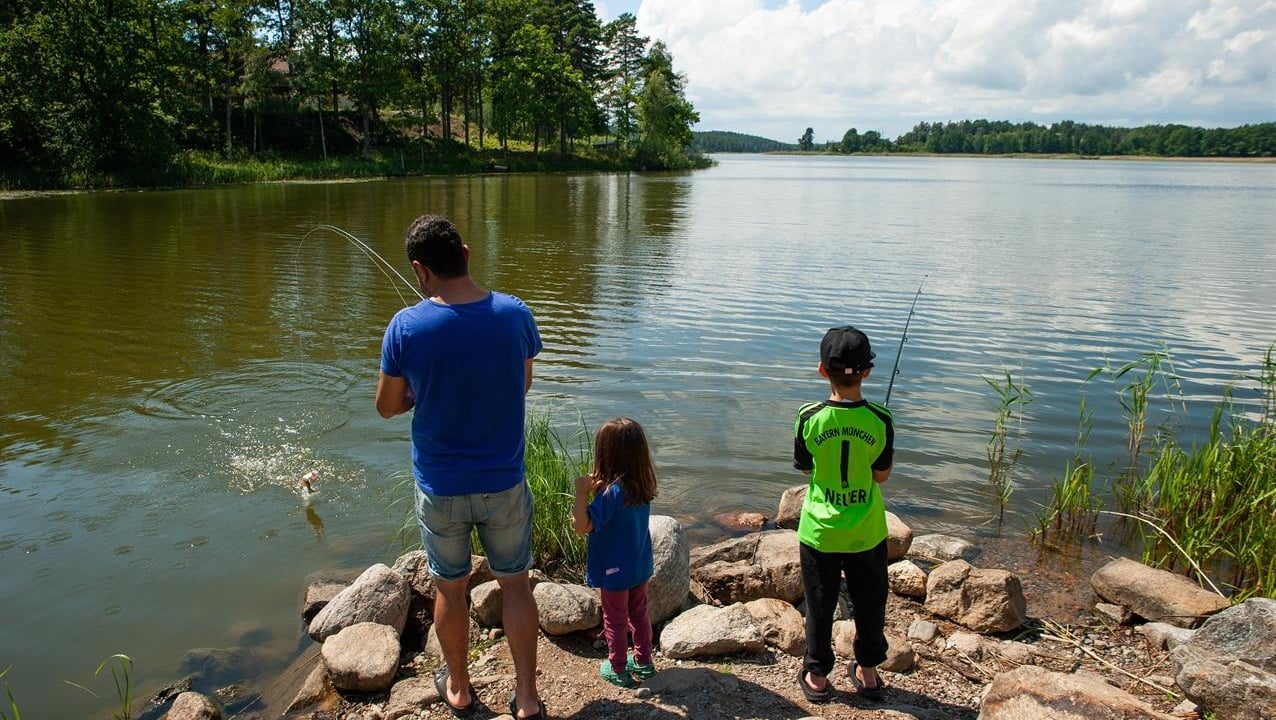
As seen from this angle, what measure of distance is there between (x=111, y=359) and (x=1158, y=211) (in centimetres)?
3909

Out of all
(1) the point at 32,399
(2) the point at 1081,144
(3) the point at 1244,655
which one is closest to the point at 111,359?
(1) the point at 32,399

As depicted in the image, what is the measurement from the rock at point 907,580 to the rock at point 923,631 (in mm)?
465

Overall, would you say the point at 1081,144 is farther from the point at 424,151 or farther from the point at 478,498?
the point at 478,498

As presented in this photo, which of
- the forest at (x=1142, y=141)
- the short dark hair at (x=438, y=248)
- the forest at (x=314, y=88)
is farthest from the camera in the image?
the forest at (x=1142, y=141)

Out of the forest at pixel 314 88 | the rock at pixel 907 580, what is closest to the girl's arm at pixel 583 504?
the rock at pixel 907 580

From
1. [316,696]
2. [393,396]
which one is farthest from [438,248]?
[316,696]

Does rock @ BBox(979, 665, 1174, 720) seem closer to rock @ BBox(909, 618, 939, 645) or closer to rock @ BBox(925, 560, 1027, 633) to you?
rock @ BBox(909, 618, 939, 645)

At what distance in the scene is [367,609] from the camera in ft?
15.7

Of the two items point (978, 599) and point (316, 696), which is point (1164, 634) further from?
point (316, 696)

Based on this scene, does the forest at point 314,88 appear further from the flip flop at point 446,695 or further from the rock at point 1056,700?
the rock at point 1056,700

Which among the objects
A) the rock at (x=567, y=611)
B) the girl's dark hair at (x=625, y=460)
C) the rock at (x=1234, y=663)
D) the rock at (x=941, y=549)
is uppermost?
the girl's dark hair at (x=625, y=460)

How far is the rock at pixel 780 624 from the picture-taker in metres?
4.42

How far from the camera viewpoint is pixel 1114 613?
5.15 metres

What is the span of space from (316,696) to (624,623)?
1739 mm
